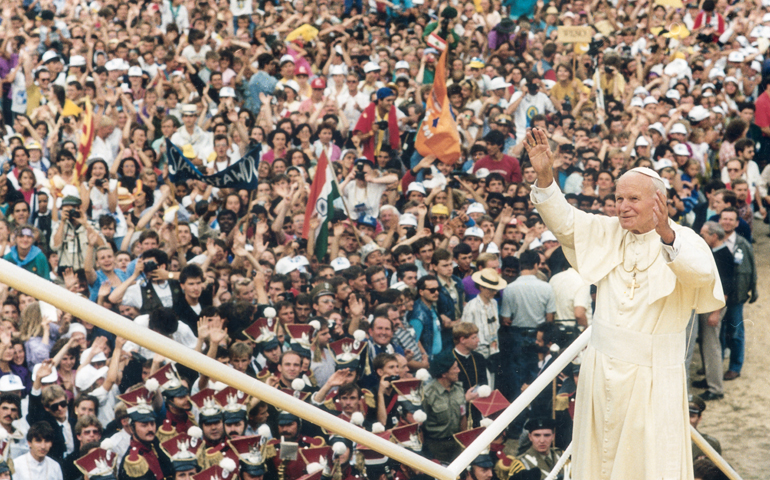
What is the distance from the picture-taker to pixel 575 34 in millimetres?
13789

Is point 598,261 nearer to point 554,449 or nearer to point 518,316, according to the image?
point 554,449

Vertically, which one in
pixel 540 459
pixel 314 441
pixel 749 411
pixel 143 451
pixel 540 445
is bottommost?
pixel 749 411

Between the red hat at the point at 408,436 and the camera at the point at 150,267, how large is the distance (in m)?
3.19

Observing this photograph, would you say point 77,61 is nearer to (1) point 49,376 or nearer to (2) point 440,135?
(2) point 440,135

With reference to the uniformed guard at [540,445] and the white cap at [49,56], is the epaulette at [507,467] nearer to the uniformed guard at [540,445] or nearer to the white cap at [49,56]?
the uniformed guard at [540,445]

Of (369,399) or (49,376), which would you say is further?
(49,376)

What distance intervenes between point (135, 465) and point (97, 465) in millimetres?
368

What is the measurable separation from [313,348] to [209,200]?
3.61 metres

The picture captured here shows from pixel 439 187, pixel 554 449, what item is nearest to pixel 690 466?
pixel 554 449

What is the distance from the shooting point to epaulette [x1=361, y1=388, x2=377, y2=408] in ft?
25.2

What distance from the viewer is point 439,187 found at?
11.3 meters

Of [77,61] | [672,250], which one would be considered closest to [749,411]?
[672,250]

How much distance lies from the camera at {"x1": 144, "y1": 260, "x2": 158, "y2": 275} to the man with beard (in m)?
1.87

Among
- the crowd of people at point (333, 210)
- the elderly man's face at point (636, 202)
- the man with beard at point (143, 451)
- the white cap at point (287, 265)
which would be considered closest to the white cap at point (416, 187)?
the crowd of people at point (333, 210)
